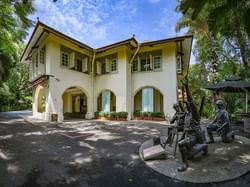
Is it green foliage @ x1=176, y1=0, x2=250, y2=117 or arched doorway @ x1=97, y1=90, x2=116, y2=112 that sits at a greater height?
green foliage @ x1=176, y1=0, x2=250, y2=117

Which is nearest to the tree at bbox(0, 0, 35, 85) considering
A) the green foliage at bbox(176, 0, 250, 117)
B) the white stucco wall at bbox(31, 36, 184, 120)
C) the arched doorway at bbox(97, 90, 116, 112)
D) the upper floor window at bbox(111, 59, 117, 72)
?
the white stucco wall at bbox(31, 36, 184, 120)

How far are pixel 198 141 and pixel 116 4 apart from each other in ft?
13.9

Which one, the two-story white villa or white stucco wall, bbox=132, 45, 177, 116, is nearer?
the two-story white villa

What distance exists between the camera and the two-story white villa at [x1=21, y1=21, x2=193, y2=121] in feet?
44.9

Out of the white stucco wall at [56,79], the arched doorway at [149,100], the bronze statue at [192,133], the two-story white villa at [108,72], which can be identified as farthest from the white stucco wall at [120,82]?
the bronze statue at [192,133]

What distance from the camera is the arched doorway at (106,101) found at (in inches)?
630

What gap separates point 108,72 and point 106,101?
8.46 ft

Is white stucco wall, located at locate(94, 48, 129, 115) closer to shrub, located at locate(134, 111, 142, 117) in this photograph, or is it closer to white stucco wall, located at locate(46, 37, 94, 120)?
shrub, located at locate(134, 111, 142, 117)

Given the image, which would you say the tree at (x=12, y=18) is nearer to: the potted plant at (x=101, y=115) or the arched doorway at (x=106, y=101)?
the arched doorway at (x=106, y=101)

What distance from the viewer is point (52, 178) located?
414cm

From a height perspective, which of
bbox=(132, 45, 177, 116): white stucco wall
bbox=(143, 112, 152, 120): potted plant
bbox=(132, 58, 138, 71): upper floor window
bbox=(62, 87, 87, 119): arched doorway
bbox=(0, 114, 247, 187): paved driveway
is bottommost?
bbox=(0, 114, 247, 187): paved driveway

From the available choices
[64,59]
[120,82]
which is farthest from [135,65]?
[64,59]

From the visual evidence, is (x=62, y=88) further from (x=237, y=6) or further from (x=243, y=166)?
(x=237, y=6)

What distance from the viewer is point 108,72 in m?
16.2
